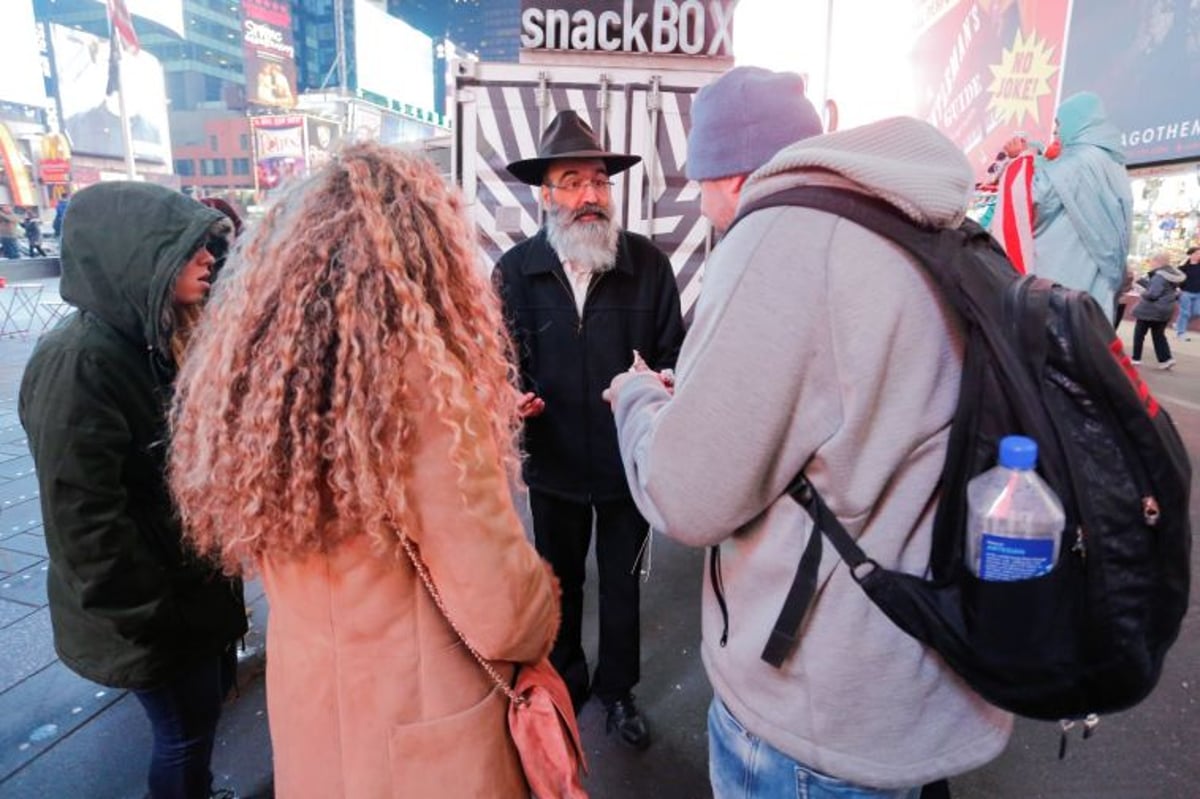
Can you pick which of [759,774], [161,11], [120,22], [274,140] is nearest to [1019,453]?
[759,774]

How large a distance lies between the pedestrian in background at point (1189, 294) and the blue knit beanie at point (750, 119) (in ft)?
39.8

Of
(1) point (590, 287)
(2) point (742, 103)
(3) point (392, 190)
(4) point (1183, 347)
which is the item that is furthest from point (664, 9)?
(4) point (1183, 347)

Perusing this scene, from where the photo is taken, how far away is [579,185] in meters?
3.01

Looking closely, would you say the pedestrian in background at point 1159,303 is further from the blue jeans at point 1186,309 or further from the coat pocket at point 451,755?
the coat pocket at point 451,755

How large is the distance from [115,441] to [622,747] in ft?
6.67

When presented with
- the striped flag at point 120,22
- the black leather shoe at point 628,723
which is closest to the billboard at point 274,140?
the striped flag at point 120,22

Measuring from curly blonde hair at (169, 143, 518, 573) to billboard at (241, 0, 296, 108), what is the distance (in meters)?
70.3

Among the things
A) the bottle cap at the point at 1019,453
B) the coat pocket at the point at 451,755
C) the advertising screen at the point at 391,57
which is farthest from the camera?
the advertising screen at the point at 391,57

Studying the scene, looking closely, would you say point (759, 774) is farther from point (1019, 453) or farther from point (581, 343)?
point (581, 343)

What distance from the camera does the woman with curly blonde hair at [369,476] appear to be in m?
1.23

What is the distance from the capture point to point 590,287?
111 inches

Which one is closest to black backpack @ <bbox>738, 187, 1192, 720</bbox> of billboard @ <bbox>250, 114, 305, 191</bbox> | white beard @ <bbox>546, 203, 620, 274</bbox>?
white beard @ <bbox>546, 203, 620, 274</bbox>

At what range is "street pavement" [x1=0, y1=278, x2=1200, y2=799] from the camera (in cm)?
257

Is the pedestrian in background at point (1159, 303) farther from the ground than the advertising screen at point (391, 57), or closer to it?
closer to it
